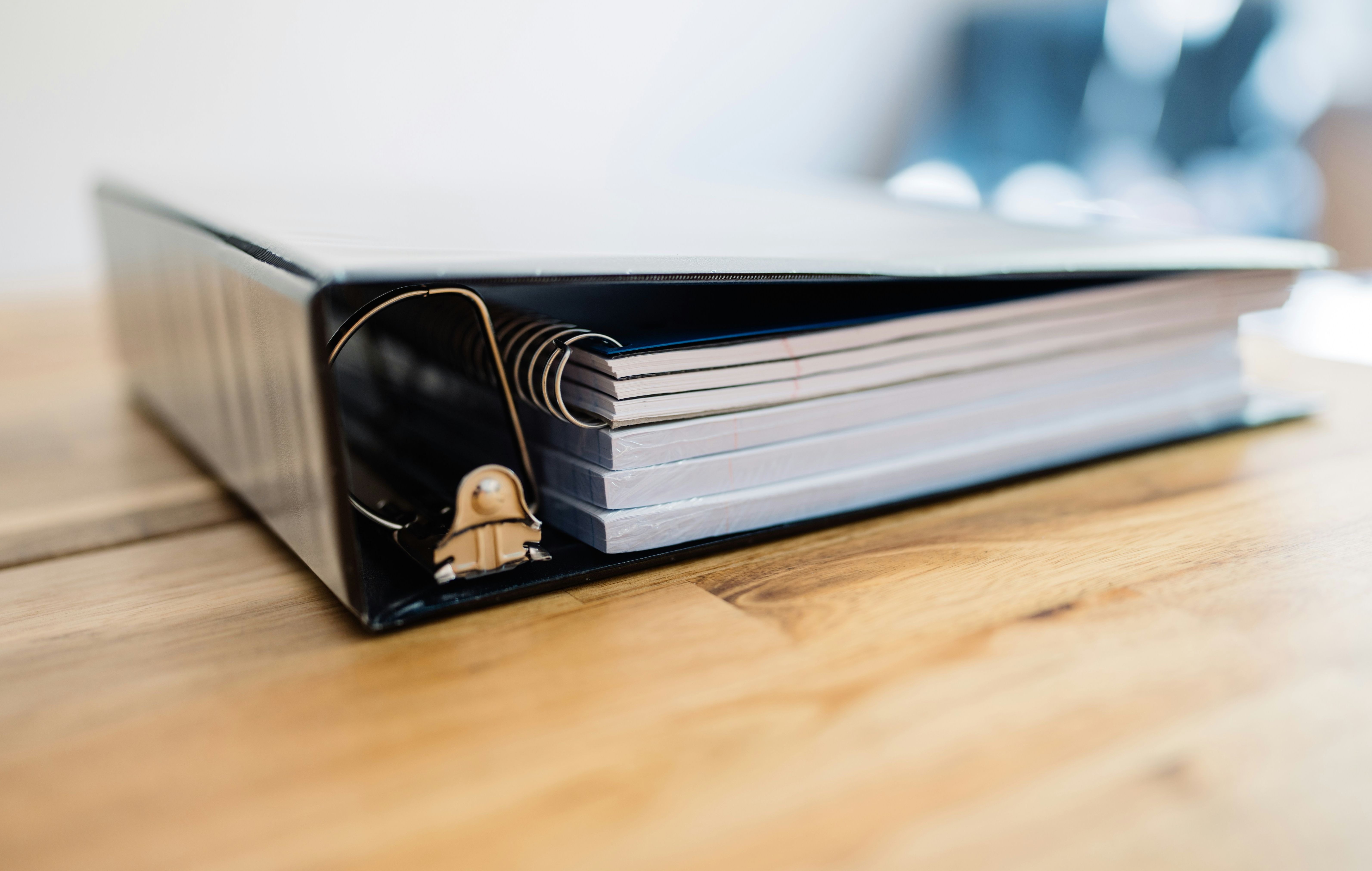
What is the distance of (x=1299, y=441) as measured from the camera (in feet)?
2.17

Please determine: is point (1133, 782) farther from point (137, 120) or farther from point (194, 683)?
point (137, 120)

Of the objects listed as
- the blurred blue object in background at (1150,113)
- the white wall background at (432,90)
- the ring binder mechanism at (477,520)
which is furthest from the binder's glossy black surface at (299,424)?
the blurred blue object in background at (1150,113)

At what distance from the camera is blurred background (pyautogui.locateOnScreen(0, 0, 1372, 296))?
2652 mm

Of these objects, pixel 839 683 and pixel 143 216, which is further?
pixel 143 216

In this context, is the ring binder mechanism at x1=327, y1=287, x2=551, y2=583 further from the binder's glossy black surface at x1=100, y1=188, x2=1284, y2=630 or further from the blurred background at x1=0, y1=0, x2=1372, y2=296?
the blurred background at x1=0, y1=0, x2=1372, y2=296

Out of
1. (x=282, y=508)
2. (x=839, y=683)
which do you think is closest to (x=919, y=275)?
(x=839, y=683)

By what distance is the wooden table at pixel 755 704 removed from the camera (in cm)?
30

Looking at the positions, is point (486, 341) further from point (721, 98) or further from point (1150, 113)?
point (721, 98)

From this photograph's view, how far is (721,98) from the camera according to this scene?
13.3 feet

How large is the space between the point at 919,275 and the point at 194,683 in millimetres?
382

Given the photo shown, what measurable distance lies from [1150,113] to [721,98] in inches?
64.3

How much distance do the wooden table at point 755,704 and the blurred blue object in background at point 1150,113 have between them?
2119 mm

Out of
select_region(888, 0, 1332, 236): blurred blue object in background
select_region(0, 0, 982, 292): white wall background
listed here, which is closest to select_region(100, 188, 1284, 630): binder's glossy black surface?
select_region(0, 0, 982, 292): white wall background

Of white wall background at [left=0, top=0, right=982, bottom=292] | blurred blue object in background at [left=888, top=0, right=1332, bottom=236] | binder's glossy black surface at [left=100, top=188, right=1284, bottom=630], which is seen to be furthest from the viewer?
blurred blue object in background at [left=888, top=0, right=1332, bottom=236]
